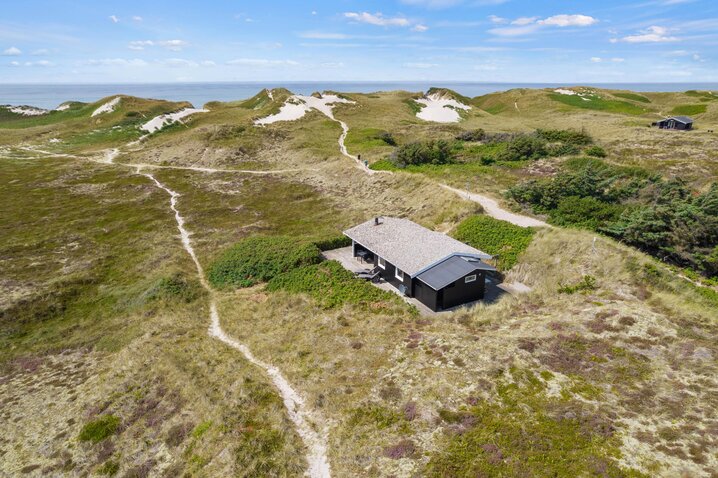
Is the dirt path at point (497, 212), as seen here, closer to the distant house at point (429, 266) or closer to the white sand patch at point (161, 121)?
the distant house at point (429, 266)

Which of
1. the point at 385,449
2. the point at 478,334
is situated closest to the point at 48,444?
the point at 385,449

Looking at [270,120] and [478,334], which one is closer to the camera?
[478,334]

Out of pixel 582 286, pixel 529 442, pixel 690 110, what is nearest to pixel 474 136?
pixel 582 286

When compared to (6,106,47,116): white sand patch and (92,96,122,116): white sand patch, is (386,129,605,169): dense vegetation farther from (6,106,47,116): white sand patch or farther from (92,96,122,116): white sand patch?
(6,106,47,116): white sand patch

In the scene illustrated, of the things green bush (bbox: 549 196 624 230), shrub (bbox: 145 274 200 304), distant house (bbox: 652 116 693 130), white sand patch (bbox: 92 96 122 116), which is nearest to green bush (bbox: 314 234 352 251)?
shrub (bbox: 145 274 200 304)

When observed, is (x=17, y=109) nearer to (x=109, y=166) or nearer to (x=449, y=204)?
(x=109, y=166)

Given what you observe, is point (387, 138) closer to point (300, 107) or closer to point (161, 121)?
point (300, 107)
